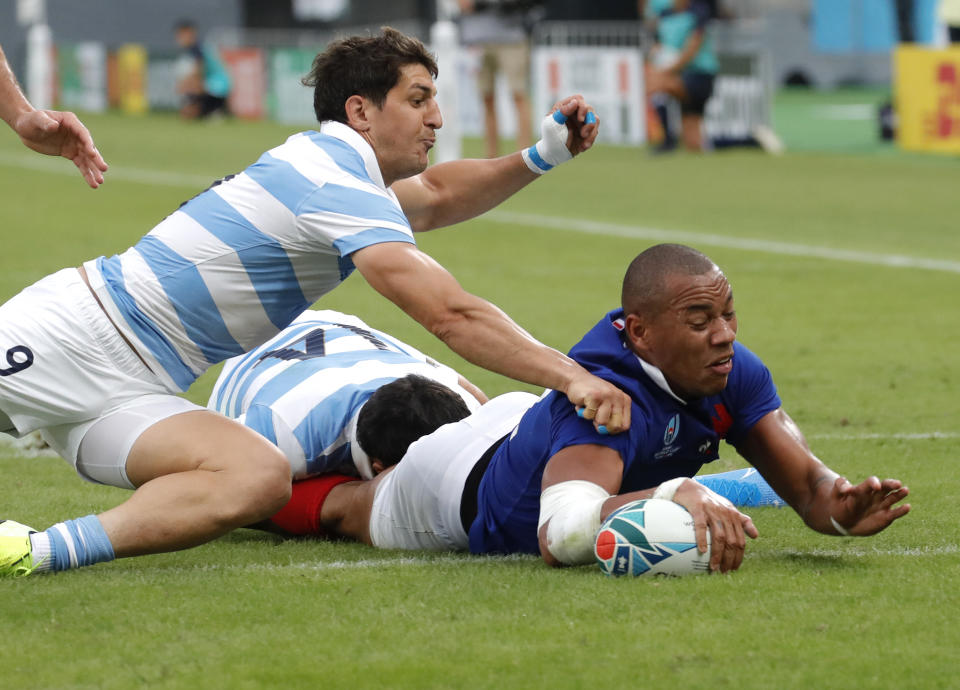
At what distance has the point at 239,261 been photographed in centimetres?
462

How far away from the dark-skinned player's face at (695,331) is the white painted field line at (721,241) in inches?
277

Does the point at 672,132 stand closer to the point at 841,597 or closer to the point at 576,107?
the point at 576,107

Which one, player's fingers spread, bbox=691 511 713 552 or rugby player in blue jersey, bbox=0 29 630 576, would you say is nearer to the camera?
A: player's fingers spread, bbox=691 511 713 552

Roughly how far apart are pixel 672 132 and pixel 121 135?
902 centimetres

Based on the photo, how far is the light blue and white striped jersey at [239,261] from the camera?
4570mm

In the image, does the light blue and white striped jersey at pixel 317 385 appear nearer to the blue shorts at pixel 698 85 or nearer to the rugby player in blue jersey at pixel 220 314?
the rugby player in blue jersey at pixel 220 314

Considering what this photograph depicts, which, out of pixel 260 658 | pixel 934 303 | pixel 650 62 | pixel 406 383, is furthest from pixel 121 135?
pixel 260 658

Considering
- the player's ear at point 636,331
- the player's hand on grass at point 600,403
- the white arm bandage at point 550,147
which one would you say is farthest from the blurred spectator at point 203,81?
the player's hand on grass at point 600,403

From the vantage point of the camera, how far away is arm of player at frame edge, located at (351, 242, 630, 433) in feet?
13.6

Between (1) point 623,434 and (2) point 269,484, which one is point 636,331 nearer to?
(1) point 623,434

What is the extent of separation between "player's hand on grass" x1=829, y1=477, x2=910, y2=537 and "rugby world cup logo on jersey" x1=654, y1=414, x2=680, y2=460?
0.43 meters

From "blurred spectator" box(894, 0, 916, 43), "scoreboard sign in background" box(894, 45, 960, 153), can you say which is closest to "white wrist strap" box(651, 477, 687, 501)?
"scoreboard sign in background" box(894, 45, 960, 153)

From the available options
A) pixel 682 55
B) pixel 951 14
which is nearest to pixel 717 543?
pixel 682 55

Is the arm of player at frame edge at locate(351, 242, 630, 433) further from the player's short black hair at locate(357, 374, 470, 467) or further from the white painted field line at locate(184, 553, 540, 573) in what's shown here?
the player's short black hair at locate(357, 374, 470, 467)
